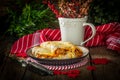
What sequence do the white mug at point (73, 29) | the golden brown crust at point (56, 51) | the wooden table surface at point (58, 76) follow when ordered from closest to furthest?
the wooden table surface at point (58, 76)
the golden brown crust at point (56, 51)
the white mug at point (73, 29)

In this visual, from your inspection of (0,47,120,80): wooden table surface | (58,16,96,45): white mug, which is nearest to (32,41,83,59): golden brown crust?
(0,47,120,80): wooden table surface

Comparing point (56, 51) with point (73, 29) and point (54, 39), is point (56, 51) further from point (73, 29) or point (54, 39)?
point (54, 39)

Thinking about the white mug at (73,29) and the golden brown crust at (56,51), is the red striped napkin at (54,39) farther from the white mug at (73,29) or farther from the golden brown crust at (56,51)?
the golden brown crust at (56,51)

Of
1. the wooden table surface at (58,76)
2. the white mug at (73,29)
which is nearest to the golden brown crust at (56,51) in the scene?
the wooden table surface at (58,76)

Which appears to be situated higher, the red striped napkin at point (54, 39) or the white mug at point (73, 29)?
the white mug at point (73, 29)

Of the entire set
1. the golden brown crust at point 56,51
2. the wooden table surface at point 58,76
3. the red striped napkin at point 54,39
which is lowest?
the wooden table surface at point 58,76

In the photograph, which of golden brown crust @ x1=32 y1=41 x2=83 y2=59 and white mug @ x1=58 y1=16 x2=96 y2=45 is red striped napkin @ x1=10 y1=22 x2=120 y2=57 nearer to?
white mug @ x1=58 y1=16 x2=96 y2=45

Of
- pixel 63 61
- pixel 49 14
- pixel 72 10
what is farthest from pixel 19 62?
pixel 49 14

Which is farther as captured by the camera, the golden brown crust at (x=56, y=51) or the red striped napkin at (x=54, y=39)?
the red striped napkin at (x=54, y=39)

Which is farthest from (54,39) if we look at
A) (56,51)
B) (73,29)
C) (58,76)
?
(58,76)

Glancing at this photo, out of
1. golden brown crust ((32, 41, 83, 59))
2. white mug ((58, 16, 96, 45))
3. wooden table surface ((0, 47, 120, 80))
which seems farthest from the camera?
white mug ((58, 16, 96, 45))

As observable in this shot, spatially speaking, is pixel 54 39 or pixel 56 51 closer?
pixel 56 51
